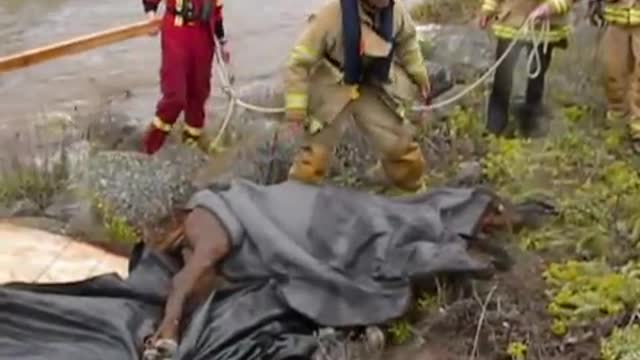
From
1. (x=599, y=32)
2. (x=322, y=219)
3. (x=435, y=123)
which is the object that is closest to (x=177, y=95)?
(x=435, y=123)

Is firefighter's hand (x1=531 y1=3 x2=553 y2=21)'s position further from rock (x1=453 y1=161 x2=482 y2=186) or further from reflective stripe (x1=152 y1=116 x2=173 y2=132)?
reflective stripe (x1=152 y1=116 x2=173 y2=132)

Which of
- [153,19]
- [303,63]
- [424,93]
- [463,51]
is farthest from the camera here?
[463,51]

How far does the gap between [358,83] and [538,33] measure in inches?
65.5

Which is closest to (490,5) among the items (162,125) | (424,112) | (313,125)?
(424,112)

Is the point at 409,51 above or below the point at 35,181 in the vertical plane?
above

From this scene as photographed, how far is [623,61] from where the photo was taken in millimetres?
8609

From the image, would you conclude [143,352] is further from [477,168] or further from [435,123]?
[435,123]

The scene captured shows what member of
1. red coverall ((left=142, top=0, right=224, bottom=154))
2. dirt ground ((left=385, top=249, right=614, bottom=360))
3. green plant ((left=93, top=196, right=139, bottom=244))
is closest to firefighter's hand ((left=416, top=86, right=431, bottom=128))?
red coverall ((left=142, top=0, right=224, bottom=154))

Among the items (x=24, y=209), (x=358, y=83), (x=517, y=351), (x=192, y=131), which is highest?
(x=358, y=83)

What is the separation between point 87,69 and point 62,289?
637 centimetres

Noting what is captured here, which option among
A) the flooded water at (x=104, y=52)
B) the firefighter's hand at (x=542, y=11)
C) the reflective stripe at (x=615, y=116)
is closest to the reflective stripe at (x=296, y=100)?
the firefighter's hand at (x=542, y=11)

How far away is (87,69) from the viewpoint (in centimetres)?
1226

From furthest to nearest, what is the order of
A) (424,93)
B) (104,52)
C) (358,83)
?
1. (104,52)
2. (424,93)
3. (358,83)

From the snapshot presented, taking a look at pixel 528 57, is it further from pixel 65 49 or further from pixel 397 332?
pixel 397 332
